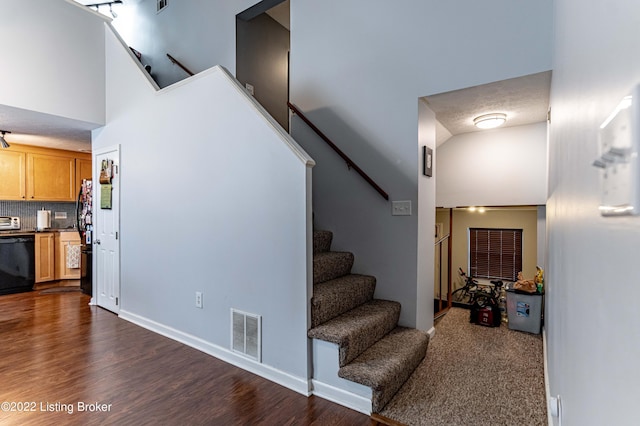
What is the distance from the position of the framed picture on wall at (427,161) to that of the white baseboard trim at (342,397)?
6.25 ft

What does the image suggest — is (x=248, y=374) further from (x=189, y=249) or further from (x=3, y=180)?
(x=3, y=180)

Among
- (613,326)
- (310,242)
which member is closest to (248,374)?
(310,242)

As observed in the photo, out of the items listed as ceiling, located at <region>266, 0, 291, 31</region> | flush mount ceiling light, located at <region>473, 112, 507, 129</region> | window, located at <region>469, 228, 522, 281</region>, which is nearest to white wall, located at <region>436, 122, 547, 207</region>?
flush mount ceiling light, located at <region>473, 112, 507, 129</region>

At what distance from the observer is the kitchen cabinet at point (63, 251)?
5625mm

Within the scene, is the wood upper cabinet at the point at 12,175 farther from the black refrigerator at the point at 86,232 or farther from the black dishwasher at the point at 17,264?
the black refrigerator at the point at 86,232

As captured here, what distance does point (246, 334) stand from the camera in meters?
2.64

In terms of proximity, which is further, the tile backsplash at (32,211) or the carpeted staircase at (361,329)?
the tile backsplash at (32,211)

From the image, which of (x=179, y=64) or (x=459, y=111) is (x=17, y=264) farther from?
(x=459, y=111)

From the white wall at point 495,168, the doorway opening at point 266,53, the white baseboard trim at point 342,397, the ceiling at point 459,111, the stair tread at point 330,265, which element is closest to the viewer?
the white baseboard trim at point 342,397

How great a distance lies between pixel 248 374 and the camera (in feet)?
8.41

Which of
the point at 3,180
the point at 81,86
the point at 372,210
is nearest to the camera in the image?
the point at 372,210

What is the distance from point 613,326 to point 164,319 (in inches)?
144

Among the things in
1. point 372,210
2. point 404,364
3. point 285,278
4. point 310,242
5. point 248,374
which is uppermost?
point 372,210

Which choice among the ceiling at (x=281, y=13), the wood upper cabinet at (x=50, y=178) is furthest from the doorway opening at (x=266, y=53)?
the wood upper cabinet at (x=50, y=178)
